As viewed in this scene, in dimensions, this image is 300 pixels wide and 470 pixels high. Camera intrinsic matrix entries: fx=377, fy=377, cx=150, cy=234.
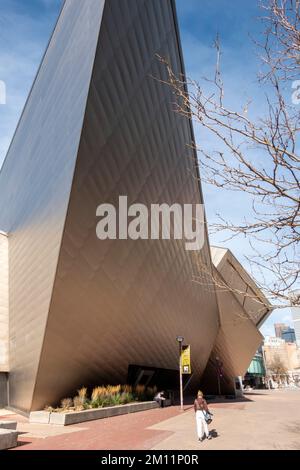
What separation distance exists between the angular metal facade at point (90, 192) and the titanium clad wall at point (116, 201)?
4 centimetres

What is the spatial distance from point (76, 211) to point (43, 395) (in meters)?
5.82

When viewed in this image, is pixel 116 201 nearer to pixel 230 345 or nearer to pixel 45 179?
pixel 45 179

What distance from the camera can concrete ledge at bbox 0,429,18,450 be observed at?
6.73 meters

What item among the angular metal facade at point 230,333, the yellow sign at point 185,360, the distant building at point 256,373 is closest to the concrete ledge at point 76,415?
the yellow sign at point 185,360

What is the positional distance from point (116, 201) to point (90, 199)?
1444 mm

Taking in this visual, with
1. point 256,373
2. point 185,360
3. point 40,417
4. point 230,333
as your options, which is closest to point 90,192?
point 40,417

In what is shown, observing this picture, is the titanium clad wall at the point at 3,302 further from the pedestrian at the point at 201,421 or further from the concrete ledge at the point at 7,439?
the pedestrian at the point at 201,421

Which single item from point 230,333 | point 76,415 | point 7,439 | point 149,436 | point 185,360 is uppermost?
point 230,333

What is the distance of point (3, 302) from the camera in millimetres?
16172

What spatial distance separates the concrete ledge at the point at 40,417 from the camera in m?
10.6

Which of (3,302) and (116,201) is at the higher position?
(116,201)

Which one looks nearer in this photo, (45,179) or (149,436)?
(149,436)

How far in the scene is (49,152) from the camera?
12789 mm
